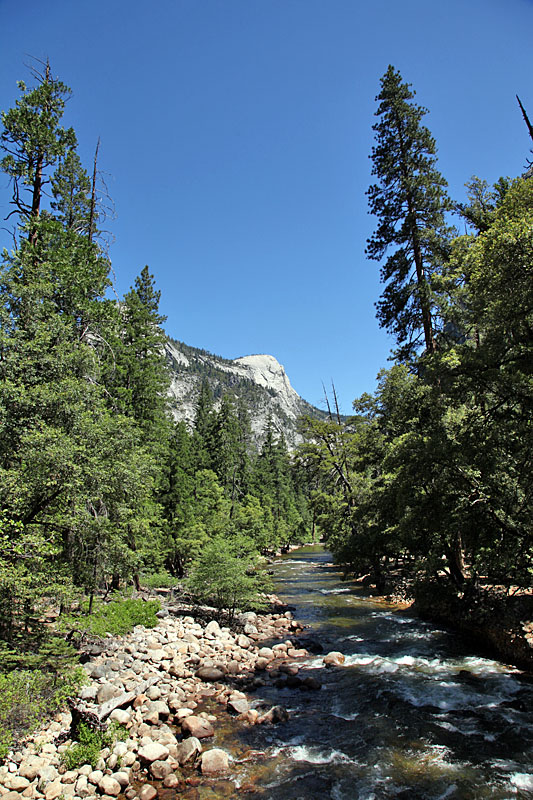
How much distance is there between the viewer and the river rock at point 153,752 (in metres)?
7.12

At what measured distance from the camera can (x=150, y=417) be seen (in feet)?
68.9

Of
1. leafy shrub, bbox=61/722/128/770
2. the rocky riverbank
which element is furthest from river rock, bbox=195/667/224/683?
leafy shrub, bbox=61/722/128/770

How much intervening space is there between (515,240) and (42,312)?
36.5 feet

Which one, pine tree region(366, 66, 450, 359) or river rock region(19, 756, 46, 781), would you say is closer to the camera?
river rock region(19, 756, 46, 781)

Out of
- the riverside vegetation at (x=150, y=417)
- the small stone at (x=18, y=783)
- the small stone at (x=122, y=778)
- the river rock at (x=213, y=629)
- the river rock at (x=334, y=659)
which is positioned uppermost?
the riverside vegetation at (x=150, y=417)

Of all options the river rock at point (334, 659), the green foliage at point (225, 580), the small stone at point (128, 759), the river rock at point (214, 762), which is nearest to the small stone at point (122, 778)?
the small stone at point (128, 759)

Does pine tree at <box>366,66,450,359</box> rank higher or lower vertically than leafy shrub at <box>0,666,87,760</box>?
higher

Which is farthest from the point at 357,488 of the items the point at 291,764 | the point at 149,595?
the point at 291,764

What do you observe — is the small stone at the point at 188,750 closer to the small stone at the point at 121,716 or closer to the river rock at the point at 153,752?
the river rock at the point at 153,752

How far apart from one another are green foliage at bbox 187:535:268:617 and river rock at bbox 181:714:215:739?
7.52 m

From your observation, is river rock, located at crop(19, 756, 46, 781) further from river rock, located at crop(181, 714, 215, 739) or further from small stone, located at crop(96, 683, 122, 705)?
river rock, located at crop(181, 714, 215, 739)

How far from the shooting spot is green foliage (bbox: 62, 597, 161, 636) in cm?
1164

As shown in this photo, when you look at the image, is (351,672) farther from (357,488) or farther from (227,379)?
(227,379)

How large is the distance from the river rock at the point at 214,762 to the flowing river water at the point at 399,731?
217mm
